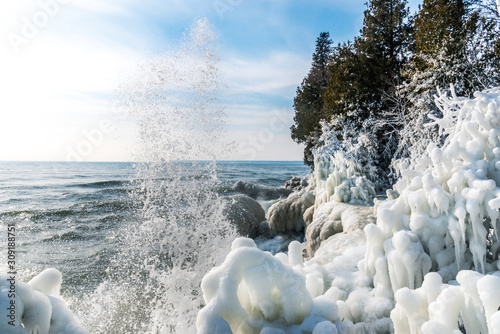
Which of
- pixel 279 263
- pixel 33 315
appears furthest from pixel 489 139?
pixel 33 315

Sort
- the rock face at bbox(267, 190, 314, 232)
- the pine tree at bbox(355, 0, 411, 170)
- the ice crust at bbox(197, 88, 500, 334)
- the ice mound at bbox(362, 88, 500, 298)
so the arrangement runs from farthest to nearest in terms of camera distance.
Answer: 1. the pine tree at bbox(355, 0, 411, 170)
2. the rock face at bbox(267, 190, 314, 232)
3. the ice mound at bbox(362, 88, 500, 298)
4. the ice crust at bbox(197, 88, 500, 334)

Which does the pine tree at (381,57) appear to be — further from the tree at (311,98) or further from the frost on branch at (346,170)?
the tree at (311,98)

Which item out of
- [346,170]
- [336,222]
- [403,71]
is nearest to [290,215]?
[346,170]

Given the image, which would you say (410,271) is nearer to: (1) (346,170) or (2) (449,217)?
(2) (449,217)

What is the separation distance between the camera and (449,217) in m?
3.45

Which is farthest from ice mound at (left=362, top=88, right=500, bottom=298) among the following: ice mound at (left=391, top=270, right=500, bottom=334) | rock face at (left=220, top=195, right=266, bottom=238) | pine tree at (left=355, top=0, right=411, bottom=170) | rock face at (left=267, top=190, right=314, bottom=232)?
pine tree at (left=355, top=0, right=411, bottom=170)

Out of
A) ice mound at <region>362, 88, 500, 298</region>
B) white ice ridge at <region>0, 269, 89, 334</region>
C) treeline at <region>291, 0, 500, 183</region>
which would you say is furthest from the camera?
treeline at <region>291, 0, 500, 183</region>

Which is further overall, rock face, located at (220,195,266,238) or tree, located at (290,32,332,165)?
tree, located at (290,32,332,165)

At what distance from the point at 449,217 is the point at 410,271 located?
Result: 34.5 inches

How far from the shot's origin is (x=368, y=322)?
3.11 metres

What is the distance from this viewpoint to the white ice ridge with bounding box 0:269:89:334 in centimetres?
161

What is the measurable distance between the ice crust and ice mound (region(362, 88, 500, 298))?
0.01 m

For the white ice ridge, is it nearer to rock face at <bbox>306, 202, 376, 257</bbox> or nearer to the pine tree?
rock face at <bbox>306, 202, 376, 257</bbox>

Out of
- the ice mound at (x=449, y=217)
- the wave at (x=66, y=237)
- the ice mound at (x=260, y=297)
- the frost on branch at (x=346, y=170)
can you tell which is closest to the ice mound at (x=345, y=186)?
the frost on branch at (x=346, y=170)
